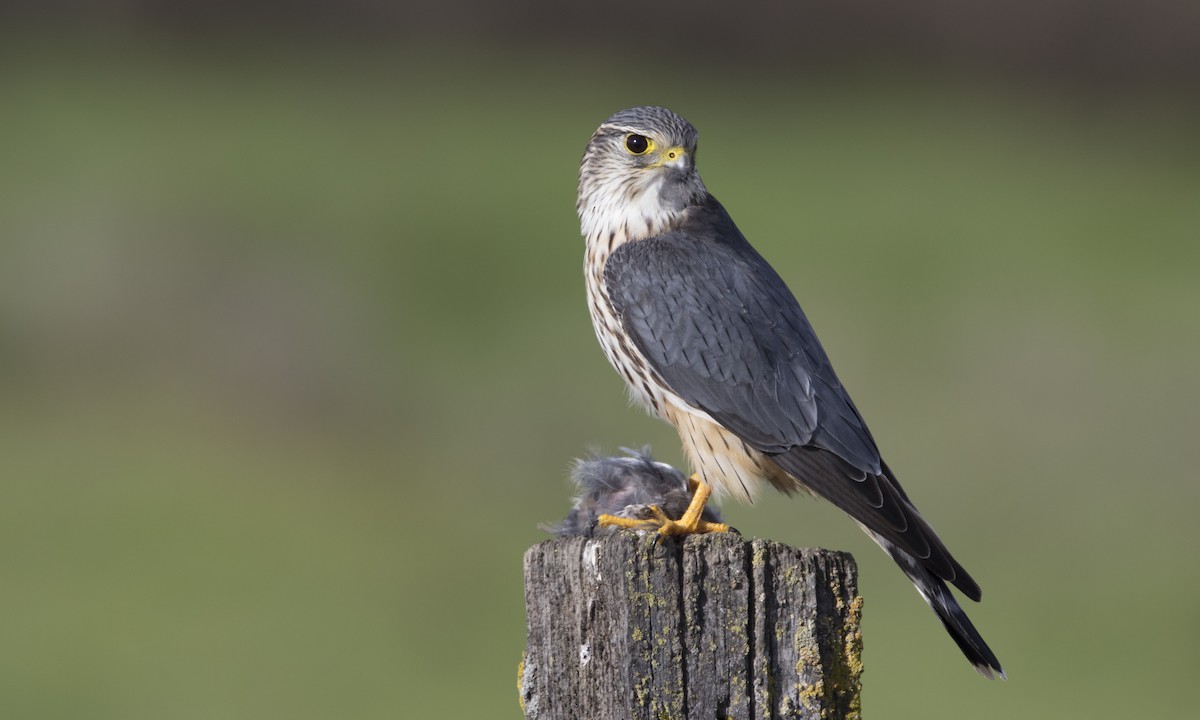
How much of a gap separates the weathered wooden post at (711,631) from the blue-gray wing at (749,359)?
845mm

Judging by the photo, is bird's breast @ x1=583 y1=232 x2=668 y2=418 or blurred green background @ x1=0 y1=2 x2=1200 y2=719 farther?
blurred green background @ x1=0 y1=2 x2=1200 y2=719

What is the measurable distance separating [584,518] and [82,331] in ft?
38.7

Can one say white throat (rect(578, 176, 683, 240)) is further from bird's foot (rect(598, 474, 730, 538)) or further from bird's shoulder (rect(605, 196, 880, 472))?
bird's foot (rect(598, 474, 730, 538))

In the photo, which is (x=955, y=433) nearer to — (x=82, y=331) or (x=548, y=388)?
(x=548, y=388)

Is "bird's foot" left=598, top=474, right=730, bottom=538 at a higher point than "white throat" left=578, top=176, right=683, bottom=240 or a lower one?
lower

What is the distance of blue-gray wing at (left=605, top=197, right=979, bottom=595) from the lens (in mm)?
3799

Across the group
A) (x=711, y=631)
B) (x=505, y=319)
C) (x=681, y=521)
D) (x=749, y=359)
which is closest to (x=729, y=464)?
(x=749, y=359)

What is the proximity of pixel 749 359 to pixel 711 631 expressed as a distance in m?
1.41

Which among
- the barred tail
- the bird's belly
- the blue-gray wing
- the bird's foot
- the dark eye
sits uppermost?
the dark eye

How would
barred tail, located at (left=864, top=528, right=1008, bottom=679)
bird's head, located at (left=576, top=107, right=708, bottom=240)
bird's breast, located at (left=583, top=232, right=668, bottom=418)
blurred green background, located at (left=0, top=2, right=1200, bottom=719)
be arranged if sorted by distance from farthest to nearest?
blurred green background, located at (left=0, top=2, right=1200, bottom=719) → bird's head, located at (left=576, top=107, right=708, bottom=240) → bird's breast, located at (left=583, top=232, right=668, bottom=418) → barred tail, located at (left=864, top=528, right=1008, bottom=679)

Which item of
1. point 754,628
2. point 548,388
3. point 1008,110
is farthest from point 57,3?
point 754,628

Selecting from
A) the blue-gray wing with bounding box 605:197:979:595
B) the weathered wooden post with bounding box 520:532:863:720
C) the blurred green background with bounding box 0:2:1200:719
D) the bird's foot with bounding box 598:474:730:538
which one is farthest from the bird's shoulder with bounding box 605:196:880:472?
the blurred green background with bounding box 0:2:1200:719

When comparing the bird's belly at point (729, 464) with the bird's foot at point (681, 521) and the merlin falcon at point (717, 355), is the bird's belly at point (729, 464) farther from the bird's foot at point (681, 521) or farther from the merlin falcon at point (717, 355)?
the bird's foot at point (681, 521)

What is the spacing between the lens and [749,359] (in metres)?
4.05
